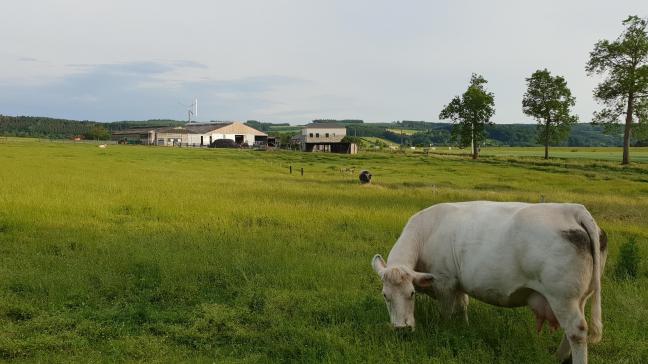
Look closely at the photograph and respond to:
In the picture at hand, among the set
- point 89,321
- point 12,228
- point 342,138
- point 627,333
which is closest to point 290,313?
point 89,321

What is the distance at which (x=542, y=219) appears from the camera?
5457 millimetres

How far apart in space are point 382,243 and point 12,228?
29.7 feet

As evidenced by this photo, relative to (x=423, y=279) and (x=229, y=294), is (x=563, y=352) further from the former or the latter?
(x=229, y=294)

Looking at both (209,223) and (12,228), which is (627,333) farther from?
(12,228)

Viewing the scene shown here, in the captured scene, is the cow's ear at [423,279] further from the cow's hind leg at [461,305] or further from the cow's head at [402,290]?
the cow's hind leg at [461,305]

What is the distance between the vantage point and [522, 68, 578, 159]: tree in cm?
5844

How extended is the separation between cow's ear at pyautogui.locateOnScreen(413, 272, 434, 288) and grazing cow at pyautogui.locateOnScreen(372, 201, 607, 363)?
0.04 ft

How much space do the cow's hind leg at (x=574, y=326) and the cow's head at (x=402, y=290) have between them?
1.61 meters

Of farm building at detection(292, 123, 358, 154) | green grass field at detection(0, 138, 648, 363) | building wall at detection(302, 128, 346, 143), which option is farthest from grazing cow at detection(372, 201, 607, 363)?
building wall at detection(302, 128, 346, 143)

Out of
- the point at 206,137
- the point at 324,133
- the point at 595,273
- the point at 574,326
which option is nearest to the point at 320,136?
the point at 324,133

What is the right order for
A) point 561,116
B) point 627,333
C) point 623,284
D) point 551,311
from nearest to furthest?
point 551,311
point 627,333
point 623,284
point 561,116

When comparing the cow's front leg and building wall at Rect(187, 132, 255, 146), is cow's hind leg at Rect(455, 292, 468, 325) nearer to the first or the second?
the cow's front leg

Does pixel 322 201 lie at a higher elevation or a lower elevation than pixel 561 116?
lower

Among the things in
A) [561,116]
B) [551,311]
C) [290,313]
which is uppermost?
[561,116]
